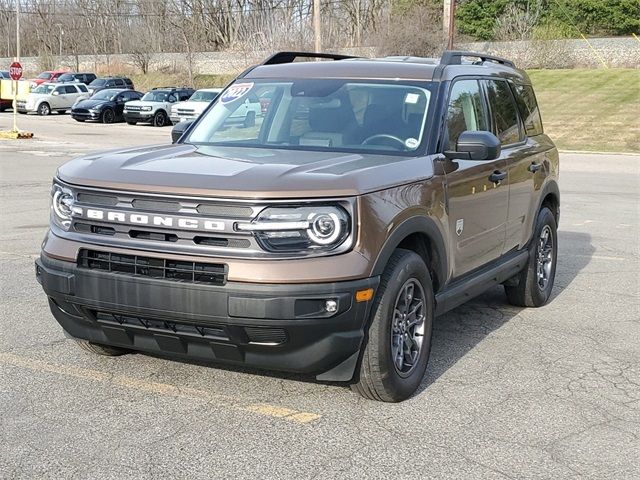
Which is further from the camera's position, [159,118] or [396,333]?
[159,118]

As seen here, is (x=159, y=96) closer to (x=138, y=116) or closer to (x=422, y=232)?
(x=138, y=116)

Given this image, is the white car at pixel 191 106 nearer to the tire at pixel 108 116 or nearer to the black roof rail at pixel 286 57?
the tire at pixel 108 116

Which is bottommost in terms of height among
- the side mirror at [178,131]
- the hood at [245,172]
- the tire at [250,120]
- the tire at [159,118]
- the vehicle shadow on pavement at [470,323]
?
the tire at [159,118]

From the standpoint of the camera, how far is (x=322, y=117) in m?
5.70

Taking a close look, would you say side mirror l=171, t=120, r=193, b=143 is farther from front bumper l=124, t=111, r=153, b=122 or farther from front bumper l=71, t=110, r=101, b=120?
front bumper l=71, t=110, r=101, b=120

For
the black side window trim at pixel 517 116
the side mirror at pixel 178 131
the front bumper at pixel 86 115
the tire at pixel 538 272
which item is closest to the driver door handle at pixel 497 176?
the black side window trim at pixel 517 116

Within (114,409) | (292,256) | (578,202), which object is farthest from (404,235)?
(578,202)

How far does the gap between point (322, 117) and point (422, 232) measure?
1186 millimetres

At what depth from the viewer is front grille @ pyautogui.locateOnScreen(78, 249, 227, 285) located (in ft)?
14.1

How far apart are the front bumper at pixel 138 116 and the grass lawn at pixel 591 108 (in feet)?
55.1

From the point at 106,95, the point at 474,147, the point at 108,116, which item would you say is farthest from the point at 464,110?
the point at 106,95

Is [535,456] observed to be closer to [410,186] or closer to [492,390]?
[492,390]

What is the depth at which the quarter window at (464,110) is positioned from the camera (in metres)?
5.70

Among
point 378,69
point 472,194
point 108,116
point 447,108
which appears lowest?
point 108,116
